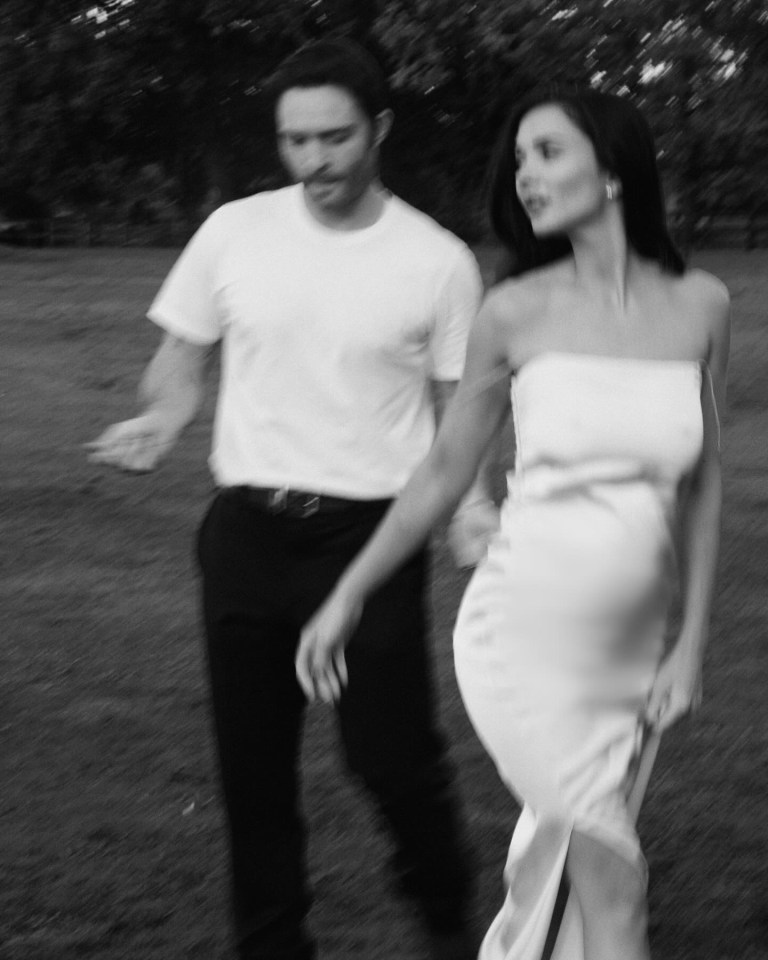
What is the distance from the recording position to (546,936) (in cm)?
337

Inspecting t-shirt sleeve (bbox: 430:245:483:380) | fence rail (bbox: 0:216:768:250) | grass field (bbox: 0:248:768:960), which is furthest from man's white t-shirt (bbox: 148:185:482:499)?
fence rail (bbox: 0:216:768:250)

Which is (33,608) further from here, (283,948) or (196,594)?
(283,948)

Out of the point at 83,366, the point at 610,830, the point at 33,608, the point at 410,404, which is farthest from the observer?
the point at 83,366

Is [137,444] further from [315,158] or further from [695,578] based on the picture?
[695,578]

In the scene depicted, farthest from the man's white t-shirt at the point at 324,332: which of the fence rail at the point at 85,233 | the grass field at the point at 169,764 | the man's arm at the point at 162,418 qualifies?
the fence rail at the point at 85,233

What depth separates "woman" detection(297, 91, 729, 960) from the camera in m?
3.25

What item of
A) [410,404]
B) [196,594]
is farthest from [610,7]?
[410,404]

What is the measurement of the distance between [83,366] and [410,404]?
35.1 feet

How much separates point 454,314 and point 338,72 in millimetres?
555

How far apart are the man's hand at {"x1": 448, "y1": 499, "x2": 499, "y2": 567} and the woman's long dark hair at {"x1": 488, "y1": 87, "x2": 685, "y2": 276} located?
1.89ft

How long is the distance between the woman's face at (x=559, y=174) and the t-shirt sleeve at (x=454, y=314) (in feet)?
1.85

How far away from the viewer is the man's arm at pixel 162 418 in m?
4.07

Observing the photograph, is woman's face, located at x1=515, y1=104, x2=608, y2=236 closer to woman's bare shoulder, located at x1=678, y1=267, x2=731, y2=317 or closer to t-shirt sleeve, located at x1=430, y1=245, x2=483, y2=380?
woman's bare shoulder, located at x1=678, y1=267, x2=731, y2=317

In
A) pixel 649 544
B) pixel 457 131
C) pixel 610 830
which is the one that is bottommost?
pixel 457 131
